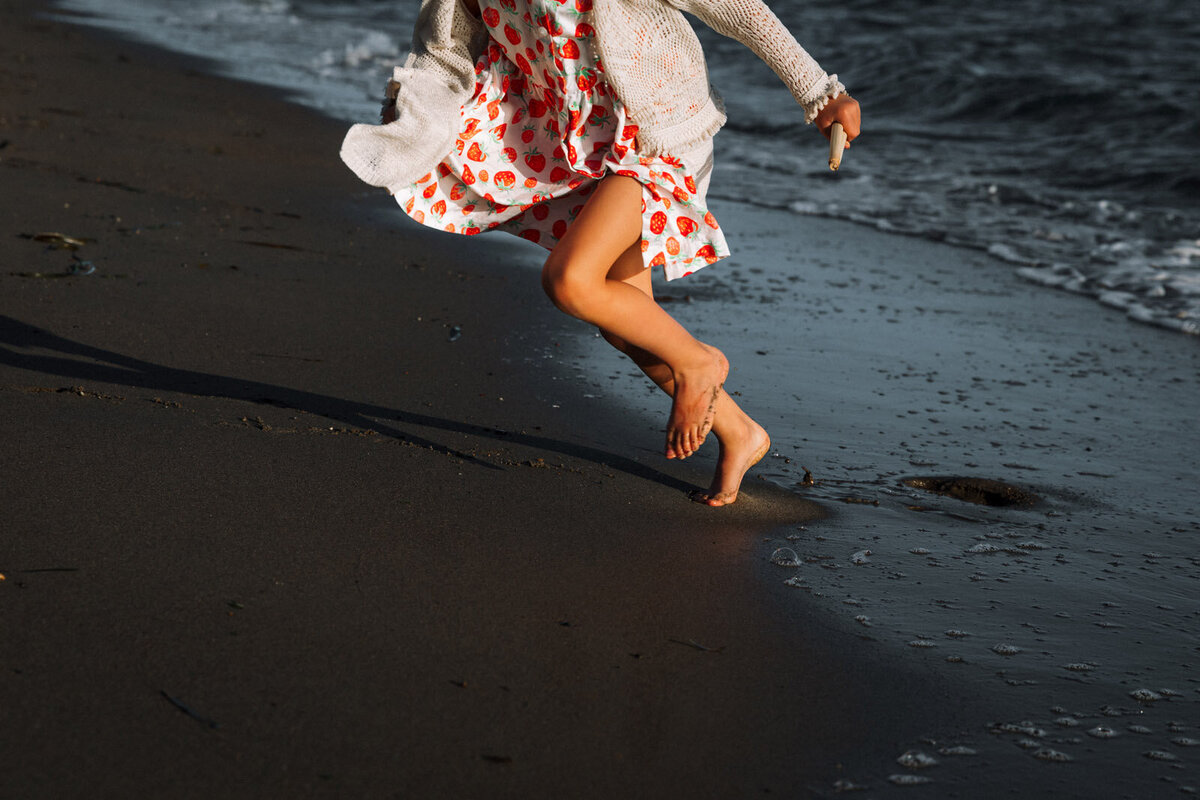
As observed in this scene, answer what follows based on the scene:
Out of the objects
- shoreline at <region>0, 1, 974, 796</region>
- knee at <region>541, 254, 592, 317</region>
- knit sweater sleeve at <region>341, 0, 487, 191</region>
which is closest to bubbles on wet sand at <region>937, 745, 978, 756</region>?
shoreline at <region>0, 1, 974, 796</region>

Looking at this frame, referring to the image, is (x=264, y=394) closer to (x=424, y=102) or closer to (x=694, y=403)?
(x=424, y=102)

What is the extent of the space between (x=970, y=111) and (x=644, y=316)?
9132 mm

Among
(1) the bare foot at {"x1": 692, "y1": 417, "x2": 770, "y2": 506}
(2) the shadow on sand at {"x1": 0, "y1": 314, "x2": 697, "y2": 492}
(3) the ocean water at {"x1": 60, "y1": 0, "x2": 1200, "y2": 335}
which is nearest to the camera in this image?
(1) the bare foot at {"x1": 692, "y1": 417, "x2": 770, "y2": 506}

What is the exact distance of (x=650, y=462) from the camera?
3.30 m

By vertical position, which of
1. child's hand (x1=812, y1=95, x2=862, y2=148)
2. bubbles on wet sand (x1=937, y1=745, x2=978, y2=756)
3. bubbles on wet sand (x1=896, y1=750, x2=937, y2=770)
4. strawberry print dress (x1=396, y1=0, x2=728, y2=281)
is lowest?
bubbles on wet sand (x1=896, y1=750, x2=937, y2=770)

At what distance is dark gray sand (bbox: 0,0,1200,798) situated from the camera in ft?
6.12

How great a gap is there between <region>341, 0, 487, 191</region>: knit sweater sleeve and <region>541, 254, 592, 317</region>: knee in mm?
407

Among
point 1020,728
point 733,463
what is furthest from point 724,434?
point 1020,728

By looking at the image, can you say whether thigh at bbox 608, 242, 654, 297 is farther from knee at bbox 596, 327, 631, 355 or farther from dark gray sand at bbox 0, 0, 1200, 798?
dark gray sand at bbox 0, 0, 1200, 798

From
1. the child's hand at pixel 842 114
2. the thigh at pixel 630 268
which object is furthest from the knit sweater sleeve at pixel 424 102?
the child's hand at pixel 842 114

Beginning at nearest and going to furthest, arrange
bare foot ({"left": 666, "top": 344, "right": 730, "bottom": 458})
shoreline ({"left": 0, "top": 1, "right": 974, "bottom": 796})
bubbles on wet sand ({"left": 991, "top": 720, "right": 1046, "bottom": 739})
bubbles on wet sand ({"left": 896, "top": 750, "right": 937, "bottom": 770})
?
1. shoreline ({"left": 0, "top": 1, "right": 974, "bottom": 796})
2. bubbles on wet sand ({"left": 896, "top": 750, "right": 937, "bottom": 770})
3. bubbles on wet sand ({"left": 991, "top": 720, "right": 1046, "bottom": 739})
4. bare foot ({"left": 666, "top": 344, "right": 730, "bottom": 458})

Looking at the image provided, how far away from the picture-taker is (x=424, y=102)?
2883 millimetres

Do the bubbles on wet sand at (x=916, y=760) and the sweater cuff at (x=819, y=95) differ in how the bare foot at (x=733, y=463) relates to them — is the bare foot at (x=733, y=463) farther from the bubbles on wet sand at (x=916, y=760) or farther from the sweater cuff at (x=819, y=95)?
the bubbles on wet sand at (x=916, y=760)

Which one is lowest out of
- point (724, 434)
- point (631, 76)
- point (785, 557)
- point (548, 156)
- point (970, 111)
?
point (785, 557)
